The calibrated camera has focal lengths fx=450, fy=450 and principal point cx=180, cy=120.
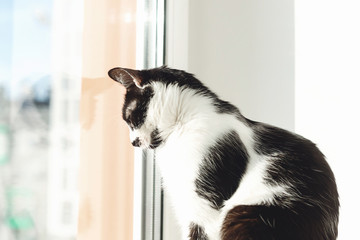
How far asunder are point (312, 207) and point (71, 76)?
24.0 inches

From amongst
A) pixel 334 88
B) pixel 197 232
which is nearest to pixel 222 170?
pixel 197 232

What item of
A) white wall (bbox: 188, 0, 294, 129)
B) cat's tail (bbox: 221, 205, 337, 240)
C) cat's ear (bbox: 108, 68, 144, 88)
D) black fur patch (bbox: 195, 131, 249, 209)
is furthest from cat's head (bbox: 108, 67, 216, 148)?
white wall (bbox: 188, 0, 294, 129)

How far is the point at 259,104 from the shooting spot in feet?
5.49

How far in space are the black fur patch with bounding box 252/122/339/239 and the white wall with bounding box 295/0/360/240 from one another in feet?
1.75

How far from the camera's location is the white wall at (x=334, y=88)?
4.68ft

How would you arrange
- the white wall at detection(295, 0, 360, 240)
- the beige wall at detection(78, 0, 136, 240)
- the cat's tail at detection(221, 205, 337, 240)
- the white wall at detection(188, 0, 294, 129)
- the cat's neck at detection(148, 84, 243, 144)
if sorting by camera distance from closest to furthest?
1. the cat's tail at detection(221, 205, 337, 240)
2. the cat's neck at detection(148, 84, 243, 144)
3. the beige wall at detection(78, 0, 136, 240)
4. the white wall at detection(295, 0, 360, 240)
5. the white wall at detection(188, 0, 294, 129)

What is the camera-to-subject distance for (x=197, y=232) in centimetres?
87

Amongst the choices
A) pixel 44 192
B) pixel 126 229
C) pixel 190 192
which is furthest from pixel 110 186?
pixel 190 192

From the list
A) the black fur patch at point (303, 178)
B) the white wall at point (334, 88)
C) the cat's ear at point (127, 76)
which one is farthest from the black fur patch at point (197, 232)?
the white wall at point (334, 88)

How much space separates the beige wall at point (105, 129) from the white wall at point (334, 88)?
2.03 feet

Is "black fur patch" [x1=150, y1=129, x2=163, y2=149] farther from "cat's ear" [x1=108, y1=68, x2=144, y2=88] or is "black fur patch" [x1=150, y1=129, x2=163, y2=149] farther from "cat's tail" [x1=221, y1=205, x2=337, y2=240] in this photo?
"cat's tail" [x1=221, y1=205, x2=337, y2=240]

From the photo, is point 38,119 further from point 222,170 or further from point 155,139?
point 222,170

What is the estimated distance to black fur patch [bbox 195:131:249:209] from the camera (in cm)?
86

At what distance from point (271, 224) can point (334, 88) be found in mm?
788
